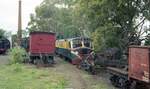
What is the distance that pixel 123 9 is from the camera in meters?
22.5

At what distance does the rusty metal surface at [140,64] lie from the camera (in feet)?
48.1

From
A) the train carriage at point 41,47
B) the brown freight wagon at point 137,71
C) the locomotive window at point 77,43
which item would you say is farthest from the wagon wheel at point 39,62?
the brown freight wagon at point 137,71

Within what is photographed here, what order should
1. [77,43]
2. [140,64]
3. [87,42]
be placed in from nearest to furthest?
1. [140,64]
2. [87,42]
3. [77,43]

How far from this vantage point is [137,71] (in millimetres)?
15633

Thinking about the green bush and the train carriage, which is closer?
the green bush

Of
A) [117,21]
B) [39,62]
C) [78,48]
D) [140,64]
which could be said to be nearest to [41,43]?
[39,62]

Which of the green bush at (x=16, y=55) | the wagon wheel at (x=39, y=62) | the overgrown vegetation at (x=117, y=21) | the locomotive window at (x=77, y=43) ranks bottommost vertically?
the wagon wheel at (x=39, y=62)

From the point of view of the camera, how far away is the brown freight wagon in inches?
579

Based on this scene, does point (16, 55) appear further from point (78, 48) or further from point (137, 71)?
point (137, 71)

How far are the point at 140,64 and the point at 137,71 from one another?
1.49ft

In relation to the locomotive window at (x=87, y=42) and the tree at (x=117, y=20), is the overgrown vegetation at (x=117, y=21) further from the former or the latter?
the locomotive window at (x=87, y=42)

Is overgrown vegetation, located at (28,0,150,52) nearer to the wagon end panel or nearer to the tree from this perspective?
the tree

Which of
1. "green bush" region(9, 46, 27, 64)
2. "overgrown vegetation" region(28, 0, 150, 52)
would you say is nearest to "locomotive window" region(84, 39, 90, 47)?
"green bush" region(9, 46, 27, 64)

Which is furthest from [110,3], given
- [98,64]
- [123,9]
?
[98,64]
